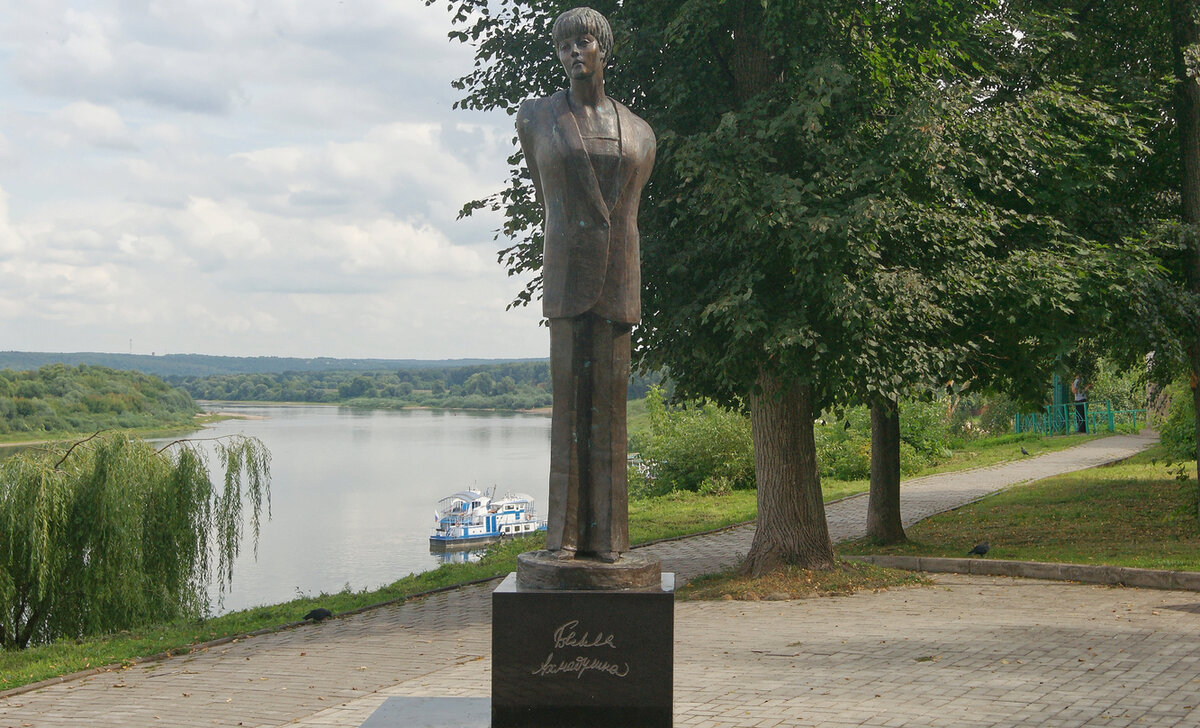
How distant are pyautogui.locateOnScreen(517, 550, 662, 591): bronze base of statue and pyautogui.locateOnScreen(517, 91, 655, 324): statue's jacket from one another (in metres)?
1.36

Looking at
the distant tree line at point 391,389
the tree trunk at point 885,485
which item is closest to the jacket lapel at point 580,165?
the tree trunk at point 885,485

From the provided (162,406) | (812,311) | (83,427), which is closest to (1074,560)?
(812,311)

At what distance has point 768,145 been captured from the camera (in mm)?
11406

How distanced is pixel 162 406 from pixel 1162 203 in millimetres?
33095

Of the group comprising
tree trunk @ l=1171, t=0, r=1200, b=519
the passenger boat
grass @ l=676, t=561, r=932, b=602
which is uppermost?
tree trunk @ l=1171, t=0, r=1200, b=519

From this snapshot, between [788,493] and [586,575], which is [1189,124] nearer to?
[788,493]

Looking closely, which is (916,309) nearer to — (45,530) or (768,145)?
(768,145)

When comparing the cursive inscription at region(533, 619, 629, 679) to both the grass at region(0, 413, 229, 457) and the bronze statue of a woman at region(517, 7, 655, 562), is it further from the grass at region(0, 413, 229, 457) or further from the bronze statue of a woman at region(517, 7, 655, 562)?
the grass at region(0, 413, 229, 457)

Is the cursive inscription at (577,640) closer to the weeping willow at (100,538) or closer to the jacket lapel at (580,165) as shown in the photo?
the jacket lapel at (580,165)

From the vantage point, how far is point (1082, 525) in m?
16.4

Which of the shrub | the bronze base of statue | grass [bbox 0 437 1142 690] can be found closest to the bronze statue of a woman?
the bronze base of statue

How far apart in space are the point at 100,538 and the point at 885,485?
10715 millimetres
